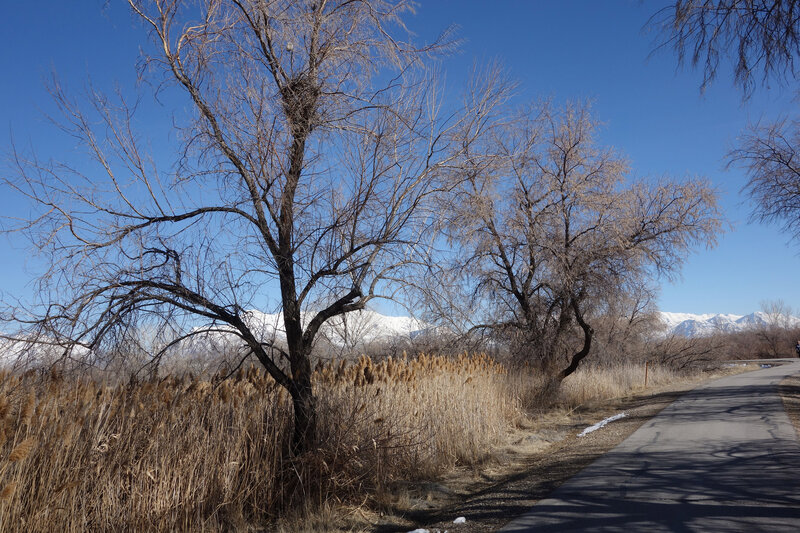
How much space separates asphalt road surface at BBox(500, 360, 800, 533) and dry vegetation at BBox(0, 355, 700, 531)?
2.31 meters

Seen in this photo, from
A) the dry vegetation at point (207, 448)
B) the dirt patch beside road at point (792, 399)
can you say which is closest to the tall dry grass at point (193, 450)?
the dry vegetation at point (207, 448)

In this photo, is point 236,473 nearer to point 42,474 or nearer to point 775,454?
point 42,474

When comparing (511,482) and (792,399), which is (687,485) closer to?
(511,482)

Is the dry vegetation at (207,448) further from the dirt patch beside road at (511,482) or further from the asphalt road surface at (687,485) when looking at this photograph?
the asphalt road surface at (687,485)

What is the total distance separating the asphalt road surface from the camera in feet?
16.6

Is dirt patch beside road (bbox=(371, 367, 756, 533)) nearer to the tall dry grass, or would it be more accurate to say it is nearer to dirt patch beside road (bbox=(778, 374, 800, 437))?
the tall dry grass

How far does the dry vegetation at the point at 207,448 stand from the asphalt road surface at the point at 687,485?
7.57 ft

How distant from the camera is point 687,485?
6.32 metres

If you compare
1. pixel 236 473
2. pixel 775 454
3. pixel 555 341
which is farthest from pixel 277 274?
pixel 555 341

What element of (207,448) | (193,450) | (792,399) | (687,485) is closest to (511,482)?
(687,485)

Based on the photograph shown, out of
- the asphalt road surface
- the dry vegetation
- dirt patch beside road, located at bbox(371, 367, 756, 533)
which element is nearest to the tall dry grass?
the dry vegetation

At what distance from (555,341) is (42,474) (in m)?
Result: 15.3

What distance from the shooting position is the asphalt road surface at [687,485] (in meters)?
5.07

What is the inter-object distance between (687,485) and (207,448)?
18.2ft
